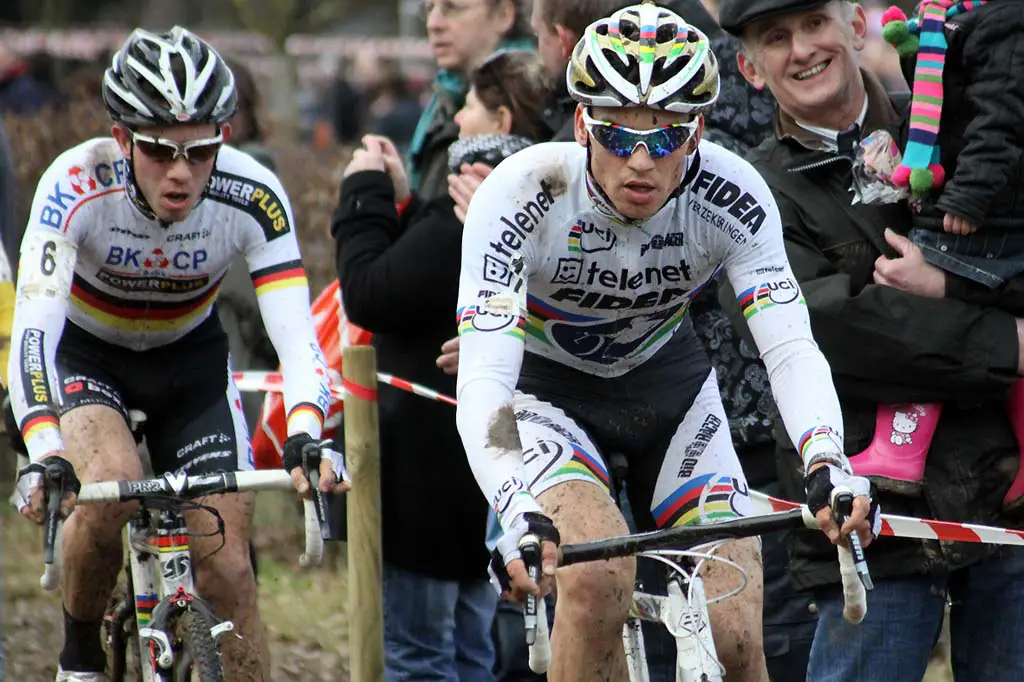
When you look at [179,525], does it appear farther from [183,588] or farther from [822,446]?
[822,446]

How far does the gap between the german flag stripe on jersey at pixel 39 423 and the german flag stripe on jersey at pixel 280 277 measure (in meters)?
1.00

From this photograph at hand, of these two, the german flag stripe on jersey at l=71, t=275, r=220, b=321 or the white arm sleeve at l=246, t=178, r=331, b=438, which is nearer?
the white arm sleeve at l=246, t=178, r=331, b=438

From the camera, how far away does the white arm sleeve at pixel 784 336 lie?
4285 millimetres

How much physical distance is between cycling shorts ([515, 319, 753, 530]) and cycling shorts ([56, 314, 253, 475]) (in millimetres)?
1534

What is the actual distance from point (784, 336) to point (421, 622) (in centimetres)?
240

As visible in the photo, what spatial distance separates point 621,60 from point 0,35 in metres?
23.0

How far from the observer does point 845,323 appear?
186 inches

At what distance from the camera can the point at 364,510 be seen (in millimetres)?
5887

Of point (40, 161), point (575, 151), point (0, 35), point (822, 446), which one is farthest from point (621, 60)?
point (0, 35)

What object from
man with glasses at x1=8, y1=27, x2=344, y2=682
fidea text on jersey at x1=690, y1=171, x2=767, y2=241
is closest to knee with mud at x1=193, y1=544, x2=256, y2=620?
man with glasses at x1=8, y1=27, x2=344, y2=682

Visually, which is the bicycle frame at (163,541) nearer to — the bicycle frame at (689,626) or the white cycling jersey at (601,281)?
the white cycling jersey at (601,281)

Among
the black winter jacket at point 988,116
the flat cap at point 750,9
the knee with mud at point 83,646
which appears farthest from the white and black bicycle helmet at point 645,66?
the knee with mud at point 83,646

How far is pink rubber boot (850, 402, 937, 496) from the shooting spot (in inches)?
182

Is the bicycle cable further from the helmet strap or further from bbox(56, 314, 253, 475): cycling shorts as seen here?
the helmet strap
